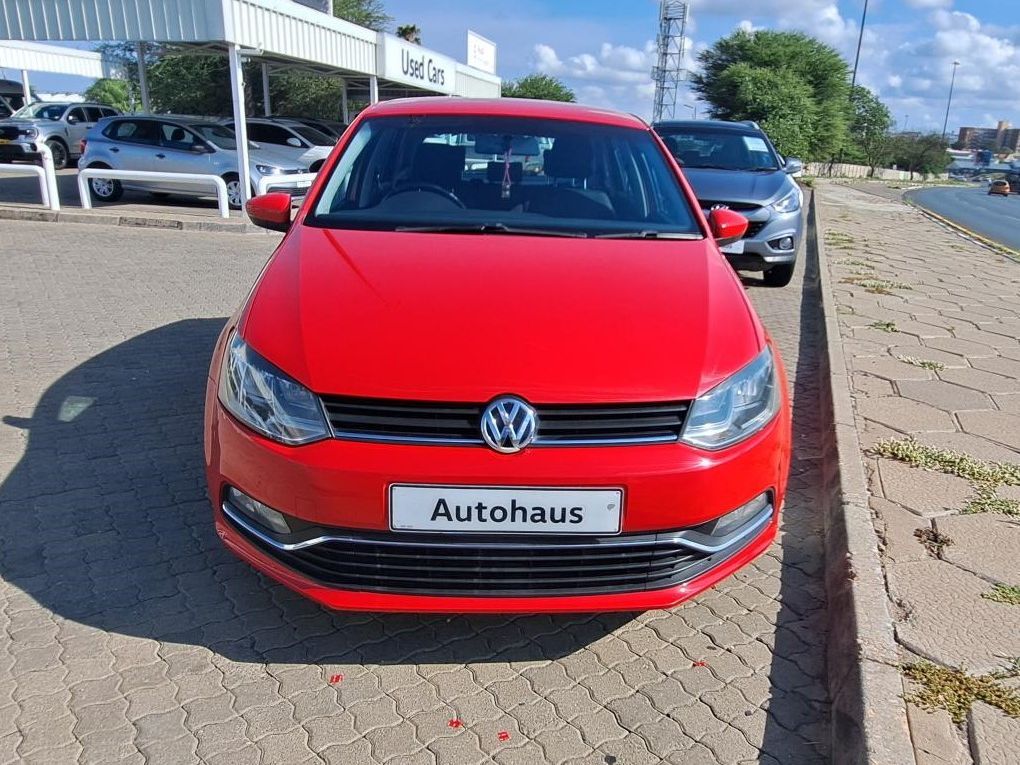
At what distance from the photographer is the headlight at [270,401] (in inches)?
88.7

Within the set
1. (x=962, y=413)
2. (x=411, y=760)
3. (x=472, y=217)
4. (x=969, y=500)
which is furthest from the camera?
(x=962, y=413)

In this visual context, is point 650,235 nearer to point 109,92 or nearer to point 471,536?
point 471,536

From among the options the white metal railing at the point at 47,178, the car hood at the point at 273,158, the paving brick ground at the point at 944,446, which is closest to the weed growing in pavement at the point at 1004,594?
the paving brick ground at the point at 944,446

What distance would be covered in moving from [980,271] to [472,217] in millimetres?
9617

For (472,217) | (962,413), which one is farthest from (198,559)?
(962,413)

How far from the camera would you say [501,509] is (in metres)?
2.18

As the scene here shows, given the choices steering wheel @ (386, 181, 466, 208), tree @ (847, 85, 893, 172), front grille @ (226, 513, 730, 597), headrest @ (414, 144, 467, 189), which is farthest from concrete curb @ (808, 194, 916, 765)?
tree @ (847, 85, 893, 172)

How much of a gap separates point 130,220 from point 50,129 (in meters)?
11.6

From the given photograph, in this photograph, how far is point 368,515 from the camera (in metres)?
2.19

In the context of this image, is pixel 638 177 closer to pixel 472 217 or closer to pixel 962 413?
pixel 472 217

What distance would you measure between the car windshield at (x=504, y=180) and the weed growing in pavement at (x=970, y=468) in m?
1.67

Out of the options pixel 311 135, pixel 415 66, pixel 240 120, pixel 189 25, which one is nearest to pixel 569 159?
pixel 240 120

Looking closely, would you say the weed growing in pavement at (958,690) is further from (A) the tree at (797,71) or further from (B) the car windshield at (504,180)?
(A) the tree at (797,71)

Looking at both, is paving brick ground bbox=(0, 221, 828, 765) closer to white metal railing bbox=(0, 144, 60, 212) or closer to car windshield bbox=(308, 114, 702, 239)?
Result: car windshield bbox=(308, 114, 702, 239)
